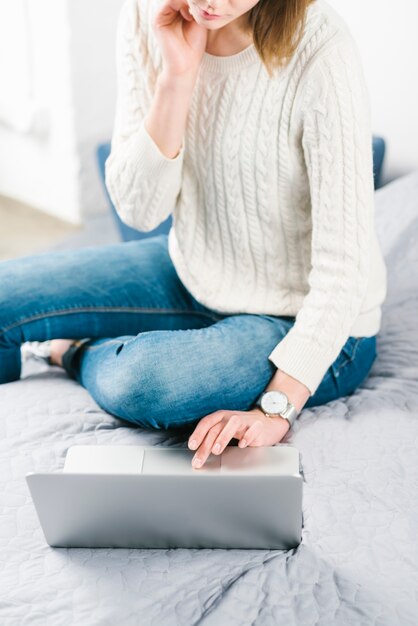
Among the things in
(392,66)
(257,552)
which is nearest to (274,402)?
(257,552)

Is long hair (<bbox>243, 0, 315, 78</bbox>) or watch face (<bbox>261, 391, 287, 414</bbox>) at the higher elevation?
long hair (<bbox>243, 0, 315, 78</bbox>)

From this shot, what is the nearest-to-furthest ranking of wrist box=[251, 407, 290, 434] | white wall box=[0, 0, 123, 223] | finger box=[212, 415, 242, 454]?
finger box=[212, 415, 242, 454], wrist box=[251, 407, 290, 434], white wall box=[0, 0, 123, 223]

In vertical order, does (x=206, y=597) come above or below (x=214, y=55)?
below

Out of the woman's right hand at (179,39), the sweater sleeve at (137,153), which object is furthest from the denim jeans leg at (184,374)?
the woman's right hand at (179,39)

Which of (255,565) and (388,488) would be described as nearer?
(255,565)

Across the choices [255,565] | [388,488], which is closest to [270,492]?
[255,565]

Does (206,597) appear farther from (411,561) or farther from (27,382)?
(27,382)

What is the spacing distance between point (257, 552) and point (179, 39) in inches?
28.3

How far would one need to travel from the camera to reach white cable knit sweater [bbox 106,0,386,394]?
3.81 feet

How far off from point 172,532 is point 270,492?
14 centimetres

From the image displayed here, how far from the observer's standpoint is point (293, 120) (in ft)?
3.93

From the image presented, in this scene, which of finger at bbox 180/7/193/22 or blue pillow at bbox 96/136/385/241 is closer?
finger at bbox 180/7/193/22

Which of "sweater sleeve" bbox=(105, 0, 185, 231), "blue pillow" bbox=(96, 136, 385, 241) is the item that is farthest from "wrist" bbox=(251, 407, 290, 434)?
"blue pillow" bbox=(96, 136, 385, 241)

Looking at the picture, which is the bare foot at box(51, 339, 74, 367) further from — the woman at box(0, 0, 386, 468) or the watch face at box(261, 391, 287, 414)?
the watch face at box(261, 391, 287, 414)
